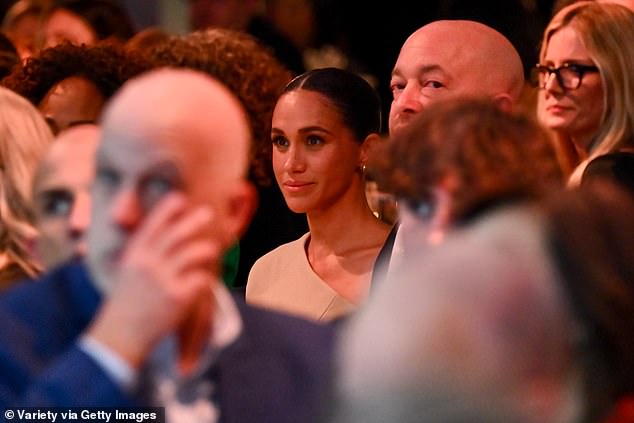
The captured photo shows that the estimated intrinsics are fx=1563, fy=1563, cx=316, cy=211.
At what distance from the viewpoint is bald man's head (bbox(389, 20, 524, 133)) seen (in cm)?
379

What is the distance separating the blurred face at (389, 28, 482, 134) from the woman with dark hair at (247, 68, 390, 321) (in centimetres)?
12

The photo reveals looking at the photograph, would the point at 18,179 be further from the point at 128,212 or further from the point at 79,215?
the point at 128,212

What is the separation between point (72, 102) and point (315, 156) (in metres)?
0.66

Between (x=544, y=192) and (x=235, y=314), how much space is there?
1.78ft

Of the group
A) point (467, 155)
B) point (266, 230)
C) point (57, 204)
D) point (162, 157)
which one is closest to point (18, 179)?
point (57, 204)

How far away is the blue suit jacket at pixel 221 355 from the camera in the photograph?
192cm

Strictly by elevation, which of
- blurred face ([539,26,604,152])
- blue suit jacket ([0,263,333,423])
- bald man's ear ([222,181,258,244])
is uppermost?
bald man's ear ([222,181,258,244])

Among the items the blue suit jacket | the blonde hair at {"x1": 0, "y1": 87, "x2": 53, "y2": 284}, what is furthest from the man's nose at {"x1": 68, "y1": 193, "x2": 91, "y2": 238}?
the blonde hair at {"x1": 0, "y1": 87, "x2": 53, "y2": 284}

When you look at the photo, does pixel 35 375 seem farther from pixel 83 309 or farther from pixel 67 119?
pixel 67 119

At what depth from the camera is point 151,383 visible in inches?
70.4

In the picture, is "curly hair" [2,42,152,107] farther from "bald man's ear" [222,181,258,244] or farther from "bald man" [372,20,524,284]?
"bald man's ear" [222,181,258,244]

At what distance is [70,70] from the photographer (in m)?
4.12

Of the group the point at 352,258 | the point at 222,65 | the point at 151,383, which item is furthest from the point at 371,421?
the point at 222,65

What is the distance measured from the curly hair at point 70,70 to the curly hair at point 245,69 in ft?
1.27
